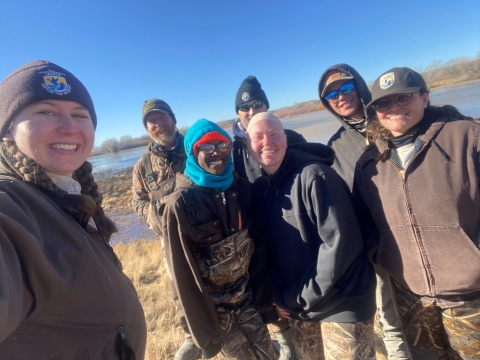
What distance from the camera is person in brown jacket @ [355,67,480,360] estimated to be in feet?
5.83

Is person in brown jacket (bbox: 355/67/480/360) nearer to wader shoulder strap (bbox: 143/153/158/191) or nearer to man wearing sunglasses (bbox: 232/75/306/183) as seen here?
man wearing sunglasses (bbox: 232/75/306/183)

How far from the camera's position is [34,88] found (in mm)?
1348

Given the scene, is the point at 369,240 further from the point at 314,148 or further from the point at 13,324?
the point at 13,324

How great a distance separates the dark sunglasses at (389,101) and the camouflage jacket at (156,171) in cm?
253

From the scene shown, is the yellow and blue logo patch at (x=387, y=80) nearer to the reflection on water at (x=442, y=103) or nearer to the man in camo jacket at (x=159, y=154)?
the reflection on water at (x=442, y=103)

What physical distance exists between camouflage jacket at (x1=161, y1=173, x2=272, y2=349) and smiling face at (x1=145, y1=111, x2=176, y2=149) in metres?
1.76

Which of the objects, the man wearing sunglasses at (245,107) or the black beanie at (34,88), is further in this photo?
the man wearing sunglasses at (245,107)

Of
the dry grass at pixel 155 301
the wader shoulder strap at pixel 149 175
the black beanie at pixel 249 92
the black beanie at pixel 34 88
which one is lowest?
the dry grass at pixel 155 301

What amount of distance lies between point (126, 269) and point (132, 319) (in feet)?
18.1

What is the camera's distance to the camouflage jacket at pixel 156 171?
3.78 meters

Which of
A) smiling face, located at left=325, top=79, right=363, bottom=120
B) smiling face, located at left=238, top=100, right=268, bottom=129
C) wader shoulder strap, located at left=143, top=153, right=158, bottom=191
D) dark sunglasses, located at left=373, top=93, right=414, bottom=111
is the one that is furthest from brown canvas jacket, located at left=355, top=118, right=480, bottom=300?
wader shoulder strap, located at left=143, top=153, right=158, bottom=191

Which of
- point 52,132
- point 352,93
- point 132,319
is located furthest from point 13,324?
point 352,93

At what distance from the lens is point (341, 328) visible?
6.27ft

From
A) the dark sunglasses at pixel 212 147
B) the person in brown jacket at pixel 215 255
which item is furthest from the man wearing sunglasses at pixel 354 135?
the dark sunglasses at pixel 212 147
